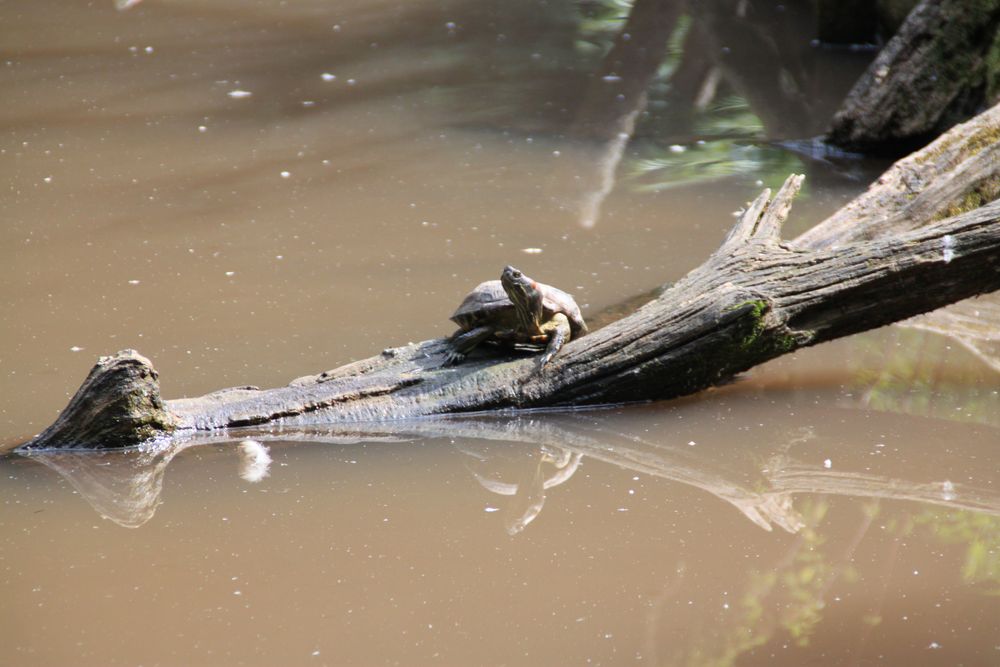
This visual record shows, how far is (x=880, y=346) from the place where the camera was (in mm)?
5098

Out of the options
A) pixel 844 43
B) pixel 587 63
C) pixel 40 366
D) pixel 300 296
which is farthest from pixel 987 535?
pixel 844 43

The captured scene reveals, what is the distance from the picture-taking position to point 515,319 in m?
4.26

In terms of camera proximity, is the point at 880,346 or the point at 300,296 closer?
the point at 880,346

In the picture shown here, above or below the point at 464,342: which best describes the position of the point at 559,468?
below

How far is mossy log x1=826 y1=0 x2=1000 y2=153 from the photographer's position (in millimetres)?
7418

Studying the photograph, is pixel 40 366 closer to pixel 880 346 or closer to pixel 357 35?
pixel 880 346

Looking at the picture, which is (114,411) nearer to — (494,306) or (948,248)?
(494,306)

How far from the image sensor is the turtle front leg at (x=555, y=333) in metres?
4.29

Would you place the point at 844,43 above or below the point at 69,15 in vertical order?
below

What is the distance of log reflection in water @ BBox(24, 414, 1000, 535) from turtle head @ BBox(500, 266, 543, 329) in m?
0.43

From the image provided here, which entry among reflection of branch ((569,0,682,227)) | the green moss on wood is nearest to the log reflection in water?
the green moss on wood

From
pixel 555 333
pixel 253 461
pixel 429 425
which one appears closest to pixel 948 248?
pixel 555 333

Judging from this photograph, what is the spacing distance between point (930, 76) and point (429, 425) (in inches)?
200

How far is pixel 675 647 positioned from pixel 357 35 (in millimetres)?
8065
